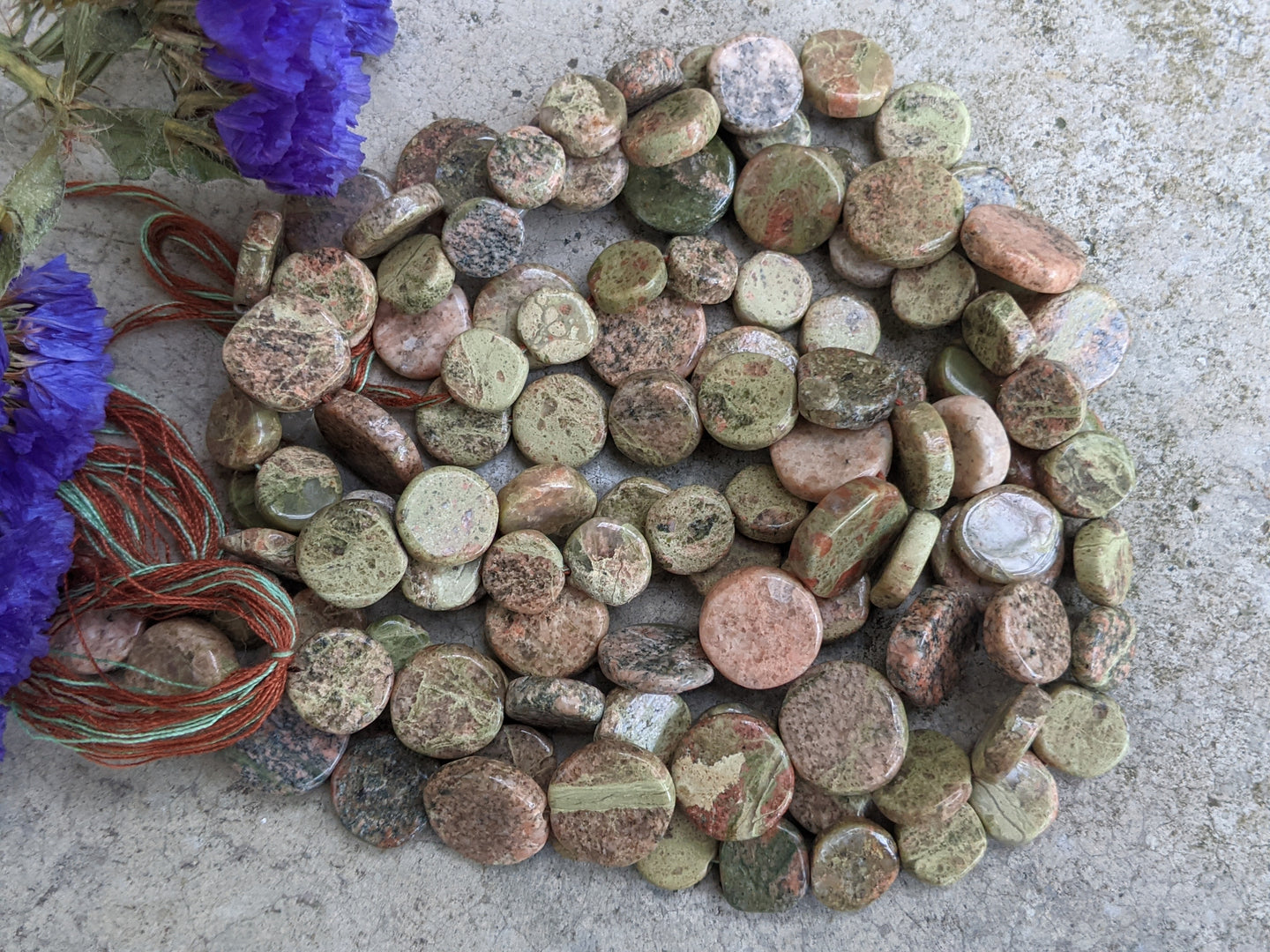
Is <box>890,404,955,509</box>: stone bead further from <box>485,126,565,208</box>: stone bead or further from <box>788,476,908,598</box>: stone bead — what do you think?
<box>485,126,565,208</box>: stone bead

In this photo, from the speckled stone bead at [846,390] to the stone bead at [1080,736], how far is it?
514 millimetres

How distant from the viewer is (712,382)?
1.35m

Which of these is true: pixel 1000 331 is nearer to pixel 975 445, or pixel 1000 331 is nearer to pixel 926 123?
pixel 975 445

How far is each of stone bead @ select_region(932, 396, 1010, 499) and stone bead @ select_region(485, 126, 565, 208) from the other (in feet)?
2.25

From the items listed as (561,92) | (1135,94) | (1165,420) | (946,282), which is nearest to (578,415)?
(561,92)

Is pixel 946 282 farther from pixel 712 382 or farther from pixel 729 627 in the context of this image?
pixel 729 627

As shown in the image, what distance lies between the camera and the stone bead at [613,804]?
1.24m

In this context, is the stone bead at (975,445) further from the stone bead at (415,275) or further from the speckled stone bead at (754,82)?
the stone bead at (415,275)

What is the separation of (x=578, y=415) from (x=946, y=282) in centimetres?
61

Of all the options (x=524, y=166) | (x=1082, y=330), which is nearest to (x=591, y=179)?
(x=524, y=166)

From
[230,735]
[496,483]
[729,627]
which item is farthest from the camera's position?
[496,483]

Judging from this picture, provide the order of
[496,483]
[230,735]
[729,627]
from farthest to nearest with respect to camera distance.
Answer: [496,483] → [729,627] → [230,735]

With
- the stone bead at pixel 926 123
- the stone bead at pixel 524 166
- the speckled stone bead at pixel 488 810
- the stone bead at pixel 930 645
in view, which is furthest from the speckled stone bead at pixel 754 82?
the speckled stone bead at pixel 488 810

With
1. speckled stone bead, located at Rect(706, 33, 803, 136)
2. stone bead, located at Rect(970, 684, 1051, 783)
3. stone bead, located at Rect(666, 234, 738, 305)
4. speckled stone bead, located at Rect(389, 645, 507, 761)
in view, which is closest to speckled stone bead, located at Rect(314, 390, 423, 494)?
speckled stone bead, located at Rect(389, 645, 507, 761)
